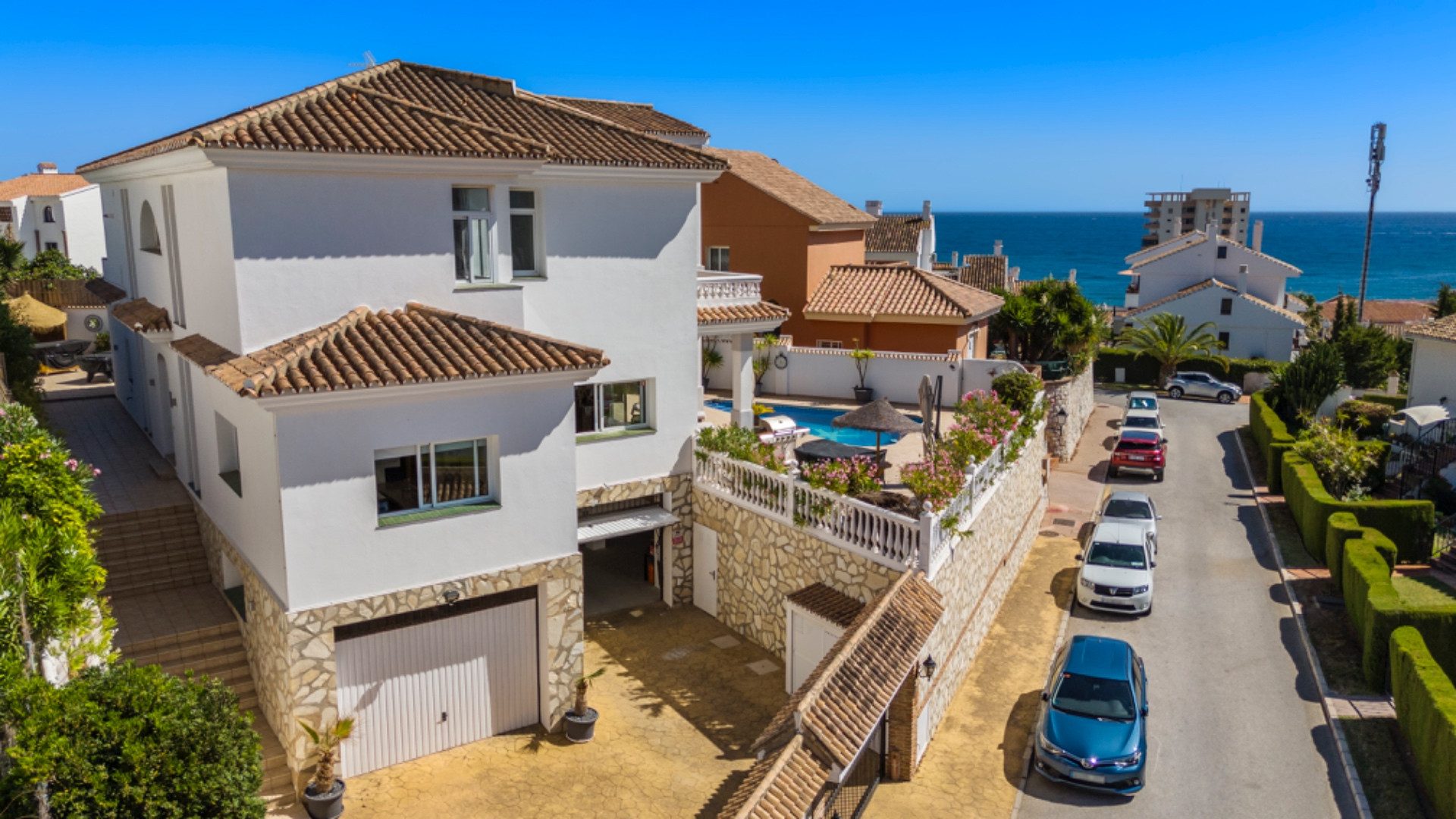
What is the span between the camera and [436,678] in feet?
57.1

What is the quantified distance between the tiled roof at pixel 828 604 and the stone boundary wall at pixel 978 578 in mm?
1637

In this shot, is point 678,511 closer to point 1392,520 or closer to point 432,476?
point 432,476

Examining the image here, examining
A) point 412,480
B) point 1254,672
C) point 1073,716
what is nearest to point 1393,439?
point 1254,672

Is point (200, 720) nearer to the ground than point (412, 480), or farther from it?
nearer to the ground

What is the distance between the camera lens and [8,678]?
33.4 ft

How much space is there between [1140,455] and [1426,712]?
20.1 meters

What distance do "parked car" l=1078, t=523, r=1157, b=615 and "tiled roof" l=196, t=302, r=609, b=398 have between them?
48.8 feet

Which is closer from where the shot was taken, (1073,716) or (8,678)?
(8,678)

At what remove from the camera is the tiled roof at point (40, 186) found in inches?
2813

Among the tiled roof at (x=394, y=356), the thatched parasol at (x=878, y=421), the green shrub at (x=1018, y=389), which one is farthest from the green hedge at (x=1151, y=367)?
the tiled roof at (x=394, y=356)

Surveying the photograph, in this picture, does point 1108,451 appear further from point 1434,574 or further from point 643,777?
point 643,777

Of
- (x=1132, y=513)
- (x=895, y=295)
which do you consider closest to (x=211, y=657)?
Result: (x=1132, y=513)

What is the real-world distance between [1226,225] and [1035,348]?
178m

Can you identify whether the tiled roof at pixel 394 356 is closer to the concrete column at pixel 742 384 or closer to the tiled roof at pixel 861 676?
the tiled roof at pixel 861 676
